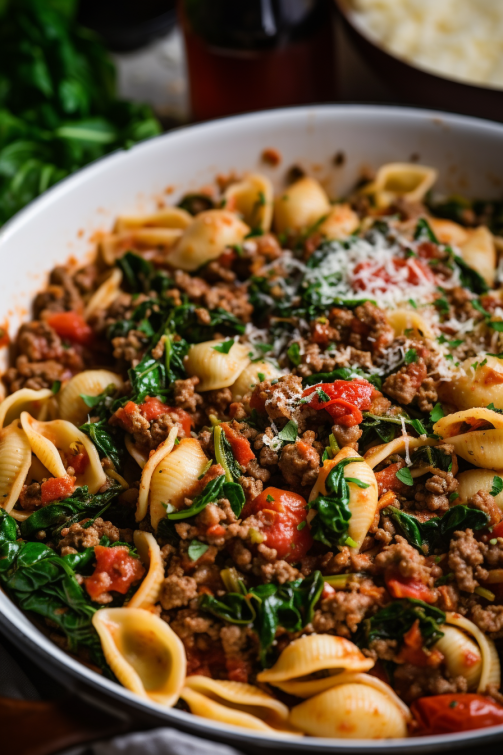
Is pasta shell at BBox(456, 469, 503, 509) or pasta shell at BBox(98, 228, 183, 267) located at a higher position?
pasta shell at BBox(98, 228, 183, 267)

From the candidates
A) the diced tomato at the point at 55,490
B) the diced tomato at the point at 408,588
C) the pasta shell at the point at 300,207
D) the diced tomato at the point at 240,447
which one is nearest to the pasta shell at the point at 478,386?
the diced tomato at the point at 408,588

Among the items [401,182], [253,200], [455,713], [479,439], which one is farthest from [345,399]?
[401,182]

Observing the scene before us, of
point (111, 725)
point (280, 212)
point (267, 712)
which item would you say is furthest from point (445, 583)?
point (280, 212)

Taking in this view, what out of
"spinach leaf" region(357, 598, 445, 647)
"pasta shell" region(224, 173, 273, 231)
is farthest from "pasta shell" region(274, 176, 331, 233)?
"spinach leaf" region(357, 598, 445, 647)

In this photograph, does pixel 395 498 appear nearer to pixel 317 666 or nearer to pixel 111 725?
pixel 317 666

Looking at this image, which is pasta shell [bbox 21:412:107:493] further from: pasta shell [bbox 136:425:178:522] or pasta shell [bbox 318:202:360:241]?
pasta shell [bbox 318:202:360:241]
